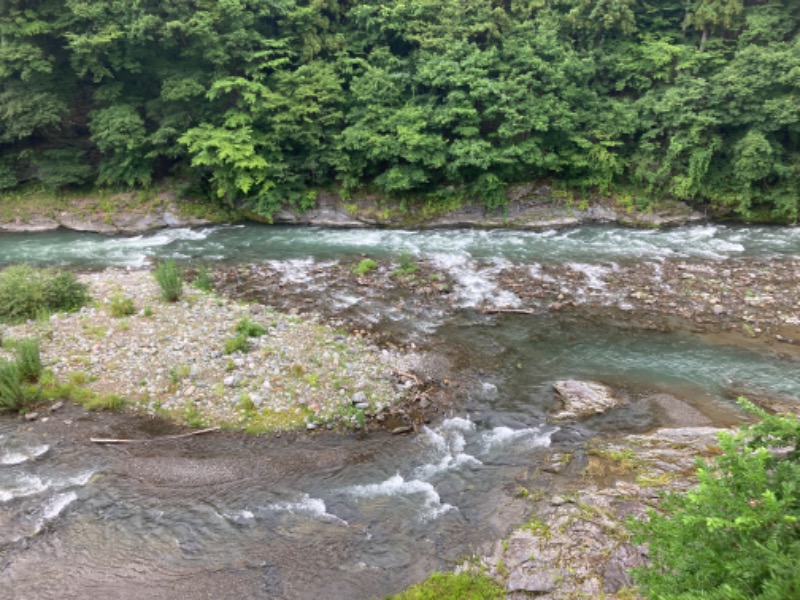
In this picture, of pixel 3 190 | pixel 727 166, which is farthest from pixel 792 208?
pixel 3 190

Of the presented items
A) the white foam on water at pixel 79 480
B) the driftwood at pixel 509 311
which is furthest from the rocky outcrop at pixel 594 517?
the white foam on water at pixel 79 480

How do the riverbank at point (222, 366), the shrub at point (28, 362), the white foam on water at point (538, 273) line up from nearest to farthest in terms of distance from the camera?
the riverbank at point (222, 366) → the shrub at point (28, 362) → the white foam on water at point (538, 273)

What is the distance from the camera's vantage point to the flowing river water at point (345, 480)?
23.1 feet

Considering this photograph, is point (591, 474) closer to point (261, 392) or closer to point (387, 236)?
point (261, 392)

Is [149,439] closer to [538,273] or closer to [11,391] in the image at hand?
[11,391]

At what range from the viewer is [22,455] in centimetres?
909

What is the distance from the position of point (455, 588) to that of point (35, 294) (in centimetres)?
1339

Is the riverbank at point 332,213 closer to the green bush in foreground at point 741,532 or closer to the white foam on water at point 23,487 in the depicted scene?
the white foam on water at point 23,487

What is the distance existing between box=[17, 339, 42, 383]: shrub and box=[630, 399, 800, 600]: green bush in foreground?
12.3 meters

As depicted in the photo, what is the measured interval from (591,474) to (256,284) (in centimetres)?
1244

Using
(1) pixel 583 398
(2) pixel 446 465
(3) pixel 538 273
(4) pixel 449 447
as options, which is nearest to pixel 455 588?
(2) pixel 446 465

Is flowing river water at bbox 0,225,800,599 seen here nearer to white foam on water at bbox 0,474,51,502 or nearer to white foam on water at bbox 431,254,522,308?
white foam on water at bbox 0,474,51,502

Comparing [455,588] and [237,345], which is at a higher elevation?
[237,345]

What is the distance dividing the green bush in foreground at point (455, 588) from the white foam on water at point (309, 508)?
1.77 meters
